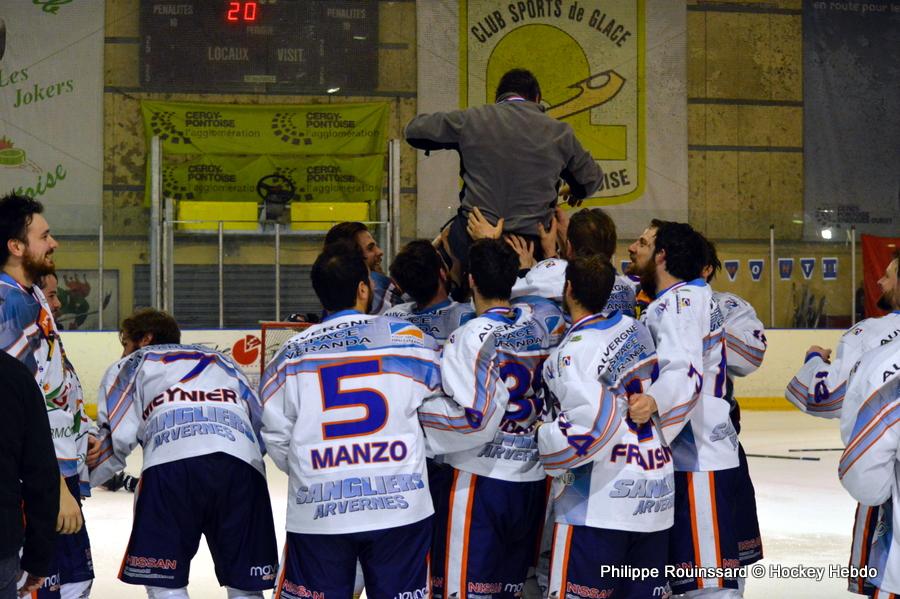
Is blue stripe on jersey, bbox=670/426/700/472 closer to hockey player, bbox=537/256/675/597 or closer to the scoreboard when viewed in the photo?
hockey player, bbox=537/256/675/597

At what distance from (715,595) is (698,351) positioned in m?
0.91

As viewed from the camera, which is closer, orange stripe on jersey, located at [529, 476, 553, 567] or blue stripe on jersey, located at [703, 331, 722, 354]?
orange stripe on jersey, located at [529, 476, 553, 567]

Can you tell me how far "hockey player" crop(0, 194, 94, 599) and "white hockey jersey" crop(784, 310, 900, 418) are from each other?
270 centimetres

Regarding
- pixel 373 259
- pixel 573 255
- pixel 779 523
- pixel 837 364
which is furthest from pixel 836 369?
pixel 779 523

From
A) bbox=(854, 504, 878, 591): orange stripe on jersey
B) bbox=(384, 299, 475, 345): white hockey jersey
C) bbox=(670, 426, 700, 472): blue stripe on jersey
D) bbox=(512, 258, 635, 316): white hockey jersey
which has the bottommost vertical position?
bbox=(854, 504, 878, 591): orange stripe on jersey

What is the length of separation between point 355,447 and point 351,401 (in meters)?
0.14

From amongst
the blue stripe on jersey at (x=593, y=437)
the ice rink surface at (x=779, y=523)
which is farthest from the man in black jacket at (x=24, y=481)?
the ice rink surface at (x=779, y=523)

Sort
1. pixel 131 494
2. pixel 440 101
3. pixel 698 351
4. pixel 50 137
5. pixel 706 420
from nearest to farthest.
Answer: pixel 698 351 → pixel 706 420 → pixel 131 494 → pixel 50 137 → pixel 440 101

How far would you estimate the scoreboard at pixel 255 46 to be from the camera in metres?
15.1

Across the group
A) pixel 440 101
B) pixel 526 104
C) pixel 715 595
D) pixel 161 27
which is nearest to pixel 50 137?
pixel 161 27

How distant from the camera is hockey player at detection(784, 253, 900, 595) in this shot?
4.14 metres

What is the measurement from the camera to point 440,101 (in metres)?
16.2

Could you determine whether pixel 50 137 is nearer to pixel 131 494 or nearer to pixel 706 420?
pixel 131 494

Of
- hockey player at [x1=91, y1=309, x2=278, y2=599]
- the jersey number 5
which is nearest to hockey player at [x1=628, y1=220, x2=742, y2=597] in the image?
the jersey number 5
